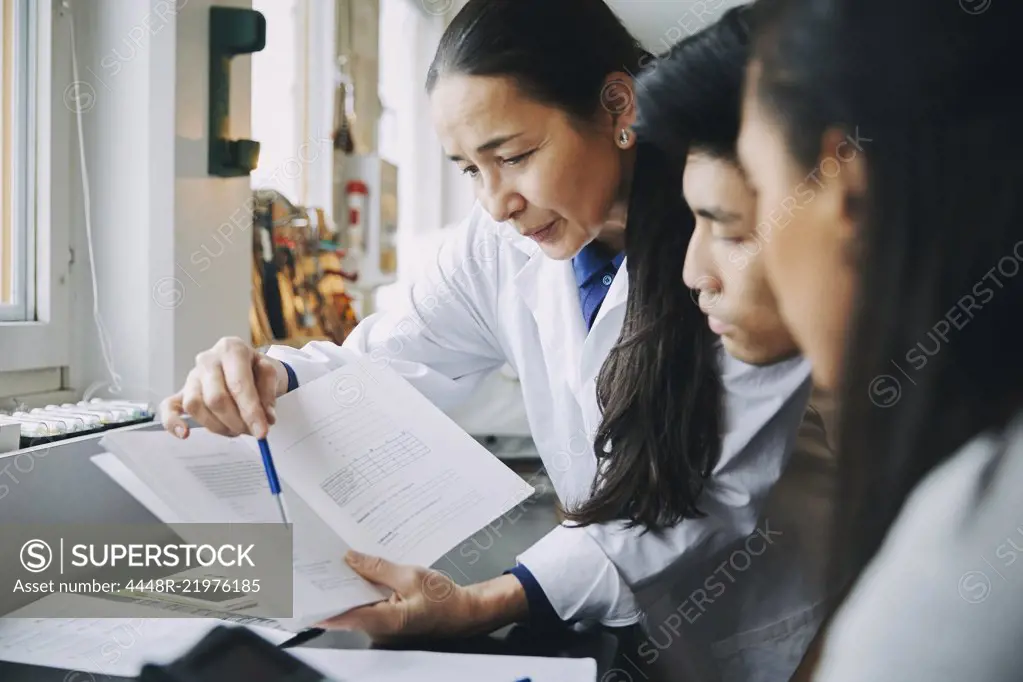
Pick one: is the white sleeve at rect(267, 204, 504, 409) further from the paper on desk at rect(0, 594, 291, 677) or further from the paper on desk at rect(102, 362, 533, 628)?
the paper on desk at rect(0, 594, 291, 677)

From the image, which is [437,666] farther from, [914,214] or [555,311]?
[914,214]

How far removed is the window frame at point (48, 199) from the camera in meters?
0.83

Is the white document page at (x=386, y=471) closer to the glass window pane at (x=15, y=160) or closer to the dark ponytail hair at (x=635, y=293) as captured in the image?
the dark ponytail hair at (x=635, y=293)

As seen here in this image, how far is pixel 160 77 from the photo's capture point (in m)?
0.83

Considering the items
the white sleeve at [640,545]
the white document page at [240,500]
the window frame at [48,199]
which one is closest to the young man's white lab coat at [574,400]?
the white sleeve at [640,545]

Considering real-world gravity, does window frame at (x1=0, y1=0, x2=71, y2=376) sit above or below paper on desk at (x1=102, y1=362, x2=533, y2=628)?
above

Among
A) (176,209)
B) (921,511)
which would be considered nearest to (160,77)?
(176,209)

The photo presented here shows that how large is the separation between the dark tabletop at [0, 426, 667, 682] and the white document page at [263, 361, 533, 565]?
2 centimetres

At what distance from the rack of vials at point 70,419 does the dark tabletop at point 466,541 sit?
2 centimetres

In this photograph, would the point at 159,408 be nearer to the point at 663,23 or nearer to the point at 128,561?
the point at 128,561

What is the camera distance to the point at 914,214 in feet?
2.32

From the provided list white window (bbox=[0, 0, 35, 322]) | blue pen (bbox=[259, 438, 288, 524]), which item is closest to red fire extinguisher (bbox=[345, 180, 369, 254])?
blue pen (bbox=[259, 438, 288, 524])

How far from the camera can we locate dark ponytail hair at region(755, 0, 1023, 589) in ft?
2.29

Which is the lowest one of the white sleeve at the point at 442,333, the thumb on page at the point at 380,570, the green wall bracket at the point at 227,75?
the thumb on page at the point at 380,570
